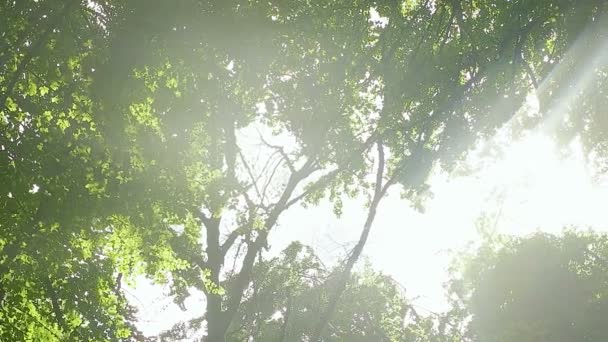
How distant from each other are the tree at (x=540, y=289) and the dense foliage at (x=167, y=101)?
1561 centimetres

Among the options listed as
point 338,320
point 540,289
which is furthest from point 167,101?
point 540,289

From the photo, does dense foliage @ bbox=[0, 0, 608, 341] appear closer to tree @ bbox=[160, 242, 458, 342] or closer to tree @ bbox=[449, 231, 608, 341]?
tree @ bbox=[160, 242, 458, 342]

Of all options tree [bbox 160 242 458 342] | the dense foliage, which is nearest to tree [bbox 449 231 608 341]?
tree [bbox 160 242 458 342]

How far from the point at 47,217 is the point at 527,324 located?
81.4ft

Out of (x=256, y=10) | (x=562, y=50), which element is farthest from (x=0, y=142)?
(x=562, y=50)

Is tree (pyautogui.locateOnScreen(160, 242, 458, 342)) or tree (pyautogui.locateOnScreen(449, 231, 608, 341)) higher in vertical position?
tree (pyautogui.locateOnScreen(449, 231, 608, 341))

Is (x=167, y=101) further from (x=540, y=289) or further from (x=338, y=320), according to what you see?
(x=540, y=289)

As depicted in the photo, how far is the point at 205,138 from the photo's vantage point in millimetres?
7961

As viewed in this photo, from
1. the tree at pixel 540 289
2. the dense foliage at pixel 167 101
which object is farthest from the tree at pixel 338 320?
the dense foliage at pixel 167 101

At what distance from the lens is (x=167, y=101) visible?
7516 millimetres

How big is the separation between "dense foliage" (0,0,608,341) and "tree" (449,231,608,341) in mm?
15613

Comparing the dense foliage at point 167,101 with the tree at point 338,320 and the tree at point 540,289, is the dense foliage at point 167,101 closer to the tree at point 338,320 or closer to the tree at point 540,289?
the tree at point 338,320

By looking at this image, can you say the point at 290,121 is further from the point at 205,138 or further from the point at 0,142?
the point at 0,142

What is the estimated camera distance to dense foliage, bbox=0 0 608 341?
5.43m
